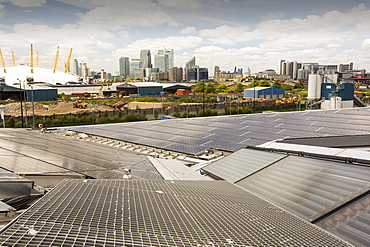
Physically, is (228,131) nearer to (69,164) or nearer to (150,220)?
(69,164)

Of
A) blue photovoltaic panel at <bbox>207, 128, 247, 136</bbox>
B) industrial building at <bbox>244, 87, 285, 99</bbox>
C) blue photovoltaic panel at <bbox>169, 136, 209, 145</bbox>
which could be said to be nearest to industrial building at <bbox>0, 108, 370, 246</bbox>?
blue photovoltaic panel at <bbox>169, 136, 209, 145</bbox>

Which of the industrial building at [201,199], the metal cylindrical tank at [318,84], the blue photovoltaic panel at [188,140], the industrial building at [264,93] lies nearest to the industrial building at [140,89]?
the industrial building at [264,93]

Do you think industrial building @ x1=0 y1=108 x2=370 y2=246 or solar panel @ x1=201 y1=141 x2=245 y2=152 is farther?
solar panel @ x1=201 y1=141 x2=245 y2=152

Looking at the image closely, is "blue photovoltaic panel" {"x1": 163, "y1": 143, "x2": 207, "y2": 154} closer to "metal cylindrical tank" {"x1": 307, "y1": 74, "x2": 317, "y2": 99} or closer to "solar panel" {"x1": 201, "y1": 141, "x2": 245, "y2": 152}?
"solar panel" {"x1": 201, "y1": 141, "x2": 245, "y2": 152}

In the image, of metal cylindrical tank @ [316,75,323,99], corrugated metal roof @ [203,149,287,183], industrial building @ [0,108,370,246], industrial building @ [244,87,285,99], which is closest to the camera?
industrial building @ [0,108,370,246]

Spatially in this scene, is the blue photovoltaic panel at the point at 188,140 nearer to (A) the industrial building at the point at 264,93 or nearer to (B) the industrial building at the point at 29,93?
(A) the industrial building at the point at 264,93

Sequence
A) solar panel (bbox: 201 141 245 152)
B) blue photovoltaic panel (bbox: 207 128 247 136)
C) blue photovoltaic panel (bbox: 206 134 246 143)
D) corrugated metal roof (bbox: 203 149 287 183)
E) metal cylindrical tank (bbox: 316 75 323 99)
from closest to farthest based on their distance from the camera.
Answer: corrugated metal roof (bbox: 203 149 287 183)
solar panel (bbox: 201 141 245 152)
blue photovoltaic panel (bbox: 206 134 246 143)
blue photovoltaic panel (bbox: 207 128 247 136)
metal cylindrical tank (bbox: 316 75 323 99)


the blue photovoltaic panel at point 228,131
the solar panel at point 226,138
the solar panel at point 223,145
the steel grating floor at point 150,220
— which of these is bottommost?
the solar panel at point 223,145
